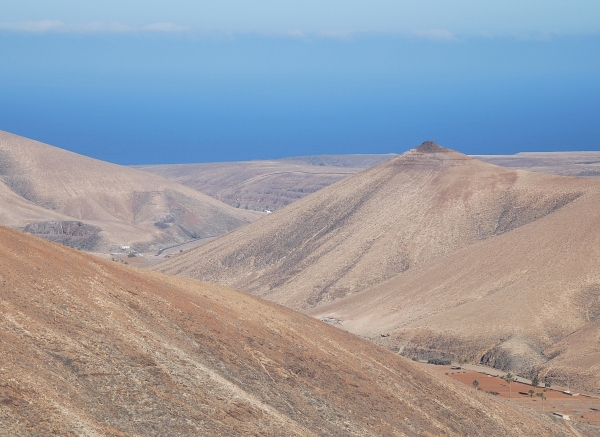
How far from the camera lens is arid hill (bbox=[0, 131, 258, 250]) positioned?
121375 millimetres

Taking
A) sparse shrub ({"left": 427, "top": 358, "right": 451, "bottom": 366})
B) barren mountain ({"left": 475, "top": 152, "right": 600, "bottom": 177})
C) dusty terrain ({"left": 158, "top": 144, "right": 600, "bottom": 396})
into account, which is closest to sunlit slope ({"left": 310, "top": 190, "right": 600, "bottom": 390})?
dusty terrain ({"left": 158, "top": 144, "right": 600, "bottom": 396})

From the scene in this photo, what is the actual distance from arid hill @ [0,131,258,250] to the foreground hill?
30.4m

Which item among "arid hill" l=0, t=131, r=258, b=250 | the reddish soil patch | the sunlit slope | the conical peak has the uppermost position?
the conical peak

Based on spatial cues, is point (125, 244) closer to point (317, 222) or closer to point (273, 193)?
point (317, 222)

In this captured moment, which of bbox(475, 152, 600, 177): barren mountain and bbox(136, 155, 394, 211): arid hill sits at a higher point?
bbox(475, 152, 600, 177): barren mountain

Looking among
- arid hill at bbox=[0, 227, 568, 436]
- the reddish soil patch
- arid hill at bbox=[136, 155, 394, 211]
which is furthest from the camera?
arid hill at bbox=[136, 155, 394, 211]

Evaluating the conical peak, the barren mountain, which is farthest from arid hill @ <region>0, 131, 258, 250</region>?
the barren mountain

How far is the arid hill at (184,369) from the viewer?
81.9ft

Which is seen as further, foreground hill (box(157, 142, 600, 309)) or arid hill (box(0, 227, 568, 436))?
foreground hill (box(157, 142, 600, 309))

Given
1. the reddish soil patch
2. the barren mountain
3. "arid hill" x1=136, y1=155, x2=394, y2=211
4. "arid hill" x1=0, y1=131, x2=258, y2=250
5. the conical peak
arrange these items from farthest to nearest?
"arid hill" x1=136, y1=155, x2=394, y2=211 < the barren mountain < "arid hill" x1=0, y1=131, x2=258, y2=250 < the conical peak < the reddish soil patch

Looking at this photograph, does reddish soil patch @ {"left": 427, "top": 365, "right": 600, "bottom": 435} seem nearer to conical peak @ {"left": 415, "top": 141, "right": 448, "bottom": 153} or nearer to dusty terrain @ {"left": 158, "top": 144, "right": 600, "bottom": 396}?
dusty terrain @ {"left": 158, "top": 144, "right": 600, "bottom": 396}

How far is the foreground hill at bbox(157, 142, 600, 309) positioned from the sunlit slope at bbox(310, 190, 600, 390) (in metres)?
4.33

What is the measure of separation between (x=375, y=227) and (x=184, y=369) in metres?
56.6

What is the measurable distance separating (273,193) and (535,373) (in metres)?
121
